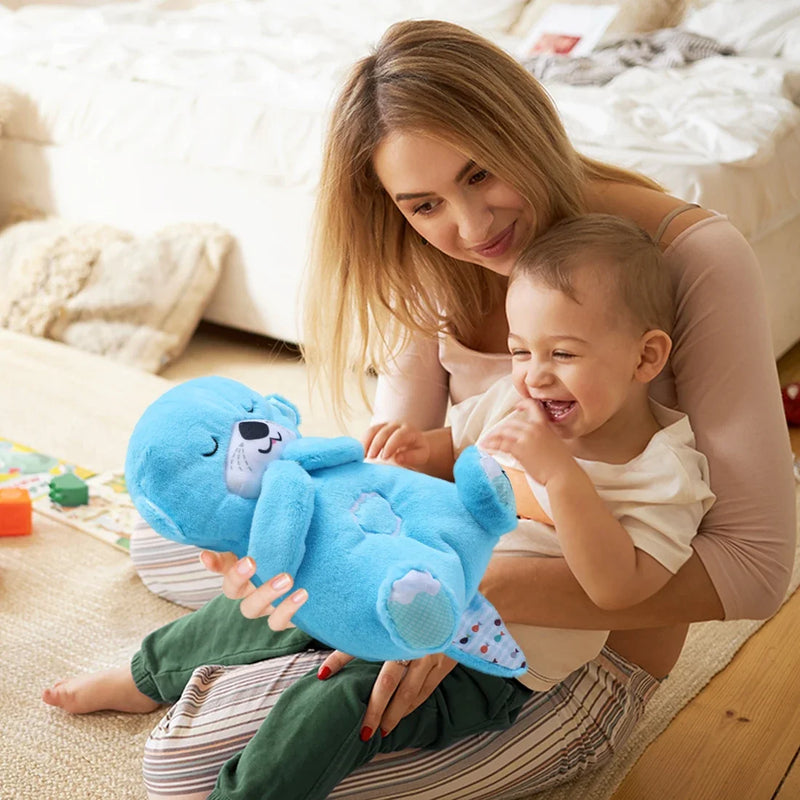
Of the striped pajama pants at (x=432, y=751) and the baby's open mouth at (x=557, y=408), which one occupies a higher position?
the baby's open mouth at (x=557, y=408)

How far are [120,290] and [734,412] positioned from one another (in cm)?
195

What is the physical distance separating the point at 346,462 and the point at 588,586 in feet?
0.85

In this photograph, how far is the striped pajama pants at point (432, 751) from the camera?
109 cm

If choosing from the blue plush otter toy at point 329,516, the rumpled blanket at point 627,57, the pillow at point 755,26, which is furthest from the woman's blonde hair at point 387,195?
the pillow at point 755,26

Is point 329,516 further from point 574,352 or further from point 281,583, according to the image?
point 574,352

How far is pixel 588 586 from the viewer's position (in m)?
1.01

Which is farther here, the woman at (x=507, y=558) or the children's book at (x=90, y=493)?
the children's book at (x=90, y=493)

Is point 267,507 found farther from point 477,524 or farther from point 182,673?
point 182,673

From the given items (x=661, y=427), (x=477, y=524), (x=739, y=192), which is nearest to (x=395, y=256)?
(x=661, y=427)

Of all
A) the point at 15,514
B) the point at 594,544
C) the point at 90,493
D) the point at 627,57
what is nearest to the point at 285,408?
the point at 594,544

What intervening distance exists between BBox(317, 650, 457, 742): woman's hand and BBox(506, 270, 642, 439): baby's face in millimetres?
268

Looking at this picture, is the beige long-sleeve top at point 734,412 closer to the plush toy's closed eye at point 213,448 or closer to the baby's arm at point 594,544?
the baby's arm at point 594,544

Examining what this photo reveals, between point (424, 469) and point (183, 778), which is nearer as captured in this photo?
point (183, 778)

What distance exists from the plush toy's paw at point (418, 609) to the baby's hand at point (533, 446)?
206 mm
